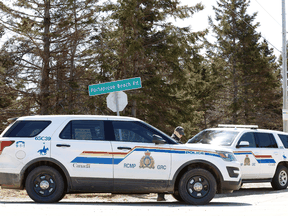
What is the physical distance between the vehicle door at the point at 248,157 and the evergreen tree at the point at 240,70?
21634mm

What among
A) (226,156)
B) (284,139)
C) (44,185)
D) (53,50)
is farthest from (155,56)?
(44,185)

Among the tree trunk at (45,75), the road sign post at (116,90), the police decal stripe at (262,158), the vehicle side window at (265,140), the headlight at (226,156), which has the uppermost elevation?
the tree trunk at (45,75)

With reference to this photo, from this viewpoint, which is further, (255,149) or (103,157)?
(255,149)

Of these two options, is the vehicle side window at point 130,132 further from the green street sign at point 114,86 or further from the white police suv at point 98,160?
the green street sign at point 114,86

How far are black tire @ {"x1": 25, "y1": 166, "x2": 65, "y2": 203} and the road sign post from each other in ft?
13.0

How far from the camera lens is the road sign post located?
11.5 m

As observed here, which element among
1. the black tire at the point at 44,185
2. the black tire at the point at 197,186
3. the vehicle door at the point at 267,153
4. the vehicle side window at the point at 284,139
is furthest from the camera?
the vehicle side window at the point at 284,139

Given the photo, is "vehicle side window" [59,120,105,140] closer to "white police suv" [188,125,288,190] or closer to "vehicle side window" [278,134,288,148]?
"white police suv" [188,125,288,190]

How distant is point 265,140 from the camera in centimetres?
1279

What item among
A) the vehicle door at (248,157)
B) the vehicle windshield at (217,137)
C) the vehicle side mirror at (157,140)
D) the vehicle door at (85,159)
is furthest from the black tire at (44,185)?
the vehicle door at (248,157)

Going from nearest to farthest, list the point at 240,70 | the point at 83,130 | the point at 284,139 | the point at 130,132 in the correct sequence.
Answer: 1. the point at 83,130
2. the point at 130,132
3. the point at 284,139
4. the point at 240,70

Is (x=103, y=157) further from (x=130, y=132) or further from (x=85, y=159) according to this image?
(x=130, y=132)

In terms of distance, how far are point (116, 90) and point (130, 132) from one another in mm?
3458

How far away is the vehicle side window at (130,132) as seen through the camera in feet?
26.6
